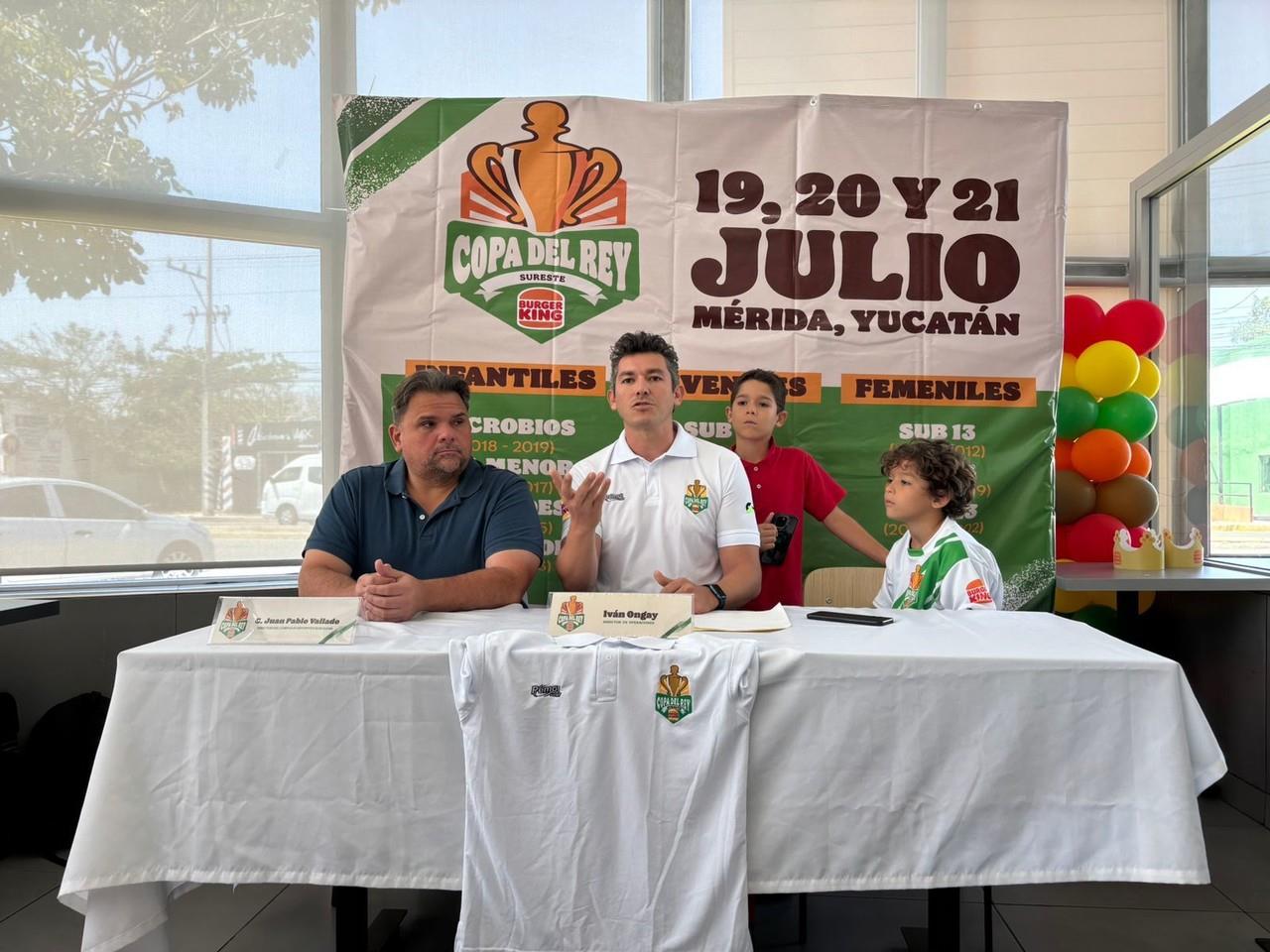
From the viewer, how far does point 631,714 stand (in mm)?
1522

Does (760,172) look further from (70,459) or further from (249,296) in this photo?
(70,459)

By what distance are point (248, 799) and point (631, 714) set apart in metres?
0.72

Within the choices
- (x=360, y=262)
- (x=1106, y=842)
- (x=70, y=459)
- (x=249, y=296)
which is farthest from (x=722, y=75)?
(x=1106, y=842)

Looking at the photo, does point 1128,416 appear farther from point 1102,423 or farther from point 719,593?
point 719,593

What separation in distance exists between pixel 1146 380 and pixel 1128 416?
17 centimetres

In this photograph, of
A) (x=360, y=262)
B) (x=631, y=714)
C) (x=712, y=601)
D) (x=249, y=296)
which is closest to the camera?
(x=631, y=714)

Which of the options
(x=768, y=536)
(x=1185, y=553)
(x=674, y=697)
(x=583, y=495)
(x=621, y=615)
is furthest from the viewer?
(x=1185, y=553)

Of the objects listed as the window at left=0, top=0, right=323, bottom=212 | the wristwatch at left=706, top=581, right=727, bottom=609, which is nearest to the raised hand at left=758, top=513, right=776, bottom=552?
the wristwatch at left=706, top=581, right=727, bottom=609

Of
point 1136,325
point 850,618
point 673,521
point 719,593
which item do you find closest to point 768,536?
point 673,521

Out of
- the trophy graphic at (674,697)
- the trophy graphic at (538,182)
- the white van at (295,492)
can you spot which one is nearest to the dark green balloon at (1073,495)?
the trophy graphic at (538,182)

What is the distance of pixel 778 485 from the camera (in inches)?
125

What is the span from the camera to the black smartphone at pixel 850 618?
6.20ft

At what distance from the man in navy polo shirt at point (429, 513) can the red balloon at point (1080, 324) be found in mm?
2440

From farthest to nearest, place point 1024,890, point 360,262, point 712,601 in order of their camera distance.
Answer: point 360,262, point 1024,890, point 712,601
